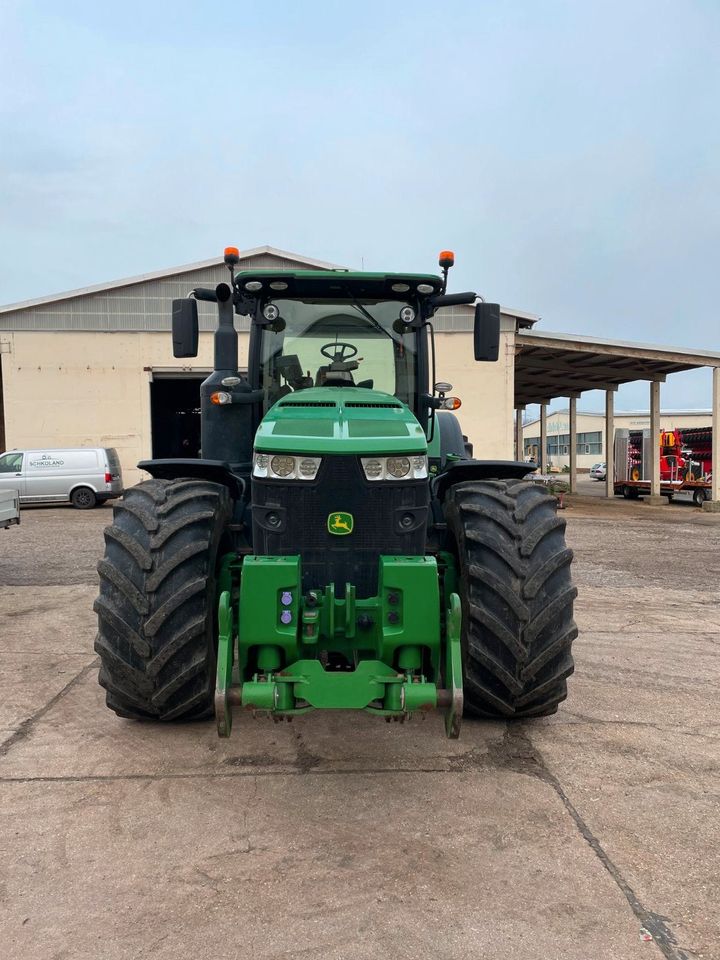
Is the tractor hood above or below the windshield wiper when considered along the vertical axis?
below

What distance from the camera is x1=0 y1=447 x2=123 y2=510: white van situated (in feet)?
59.7

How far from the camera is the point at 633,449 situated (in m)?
26.4

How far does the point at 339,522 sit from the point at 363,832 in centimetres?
131

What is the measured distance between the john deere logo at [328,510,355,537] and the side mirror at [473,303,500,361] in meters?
1.68

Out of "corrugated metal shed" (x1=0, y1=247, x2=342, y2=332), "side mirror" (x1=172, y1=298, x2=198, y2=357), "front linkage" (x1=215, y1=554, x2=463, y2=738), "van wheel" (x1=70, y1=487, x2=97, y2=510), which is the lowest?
"van wheel" (x1=70, y1=487, x2=97, y2=510)

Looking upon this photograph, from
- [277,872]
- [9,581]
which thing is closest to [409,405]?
[277,872]

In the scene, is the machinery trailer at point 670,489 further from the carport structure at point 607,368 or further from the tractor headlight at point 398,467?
the tractor headlight at point 398,467

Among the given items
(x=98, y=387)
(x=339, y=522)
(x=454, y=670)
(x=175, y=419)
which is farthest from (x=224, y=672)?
(x=175, y=419)

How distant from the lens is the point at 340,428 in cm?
345

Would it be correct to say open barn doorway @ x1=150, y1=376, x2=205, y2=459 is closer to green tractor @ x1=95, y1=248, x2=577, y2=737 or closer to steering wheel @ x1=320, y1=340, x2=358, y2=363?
steering wheel @ x1=320, y1=340, x2=358, y2=363

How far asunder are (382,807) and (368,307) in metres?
2.81

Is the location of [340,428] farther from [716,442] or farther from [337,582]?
[716,442]

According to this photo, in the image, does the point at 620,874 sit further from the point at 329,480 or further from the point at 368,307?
the point at 368,307

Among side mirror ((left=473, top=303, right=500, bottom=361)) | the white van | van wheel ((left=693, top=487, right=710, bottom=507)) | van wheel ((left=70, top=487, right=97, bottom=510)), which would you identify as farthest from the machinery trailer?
side mirror ((left=473, top=303, right=500, bottom=361))
